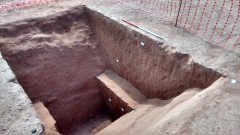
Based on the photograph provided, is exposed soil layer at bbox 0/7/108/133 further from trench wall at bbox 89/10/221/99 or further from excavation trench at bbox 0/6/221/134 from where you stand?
trench wall at bbox 89/10/221/99

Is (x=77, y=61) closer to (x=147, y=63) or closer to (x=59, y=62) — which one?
(x=59, y=62)

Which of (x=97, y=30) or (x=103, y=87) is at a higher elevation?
(x=97, y=30)

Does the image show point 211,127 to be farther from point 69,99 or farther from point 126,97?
point 69,99

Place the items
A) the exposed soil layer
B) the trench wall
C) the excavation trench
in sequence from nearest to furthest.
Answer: the trench wall
the excavation trench
the exposed soil layer

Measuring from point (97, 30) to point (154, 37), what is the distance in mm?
2010

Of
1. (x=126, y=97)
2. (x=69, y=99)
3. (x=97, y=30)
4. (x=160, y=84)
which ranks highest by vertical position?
(x=97, y=30)

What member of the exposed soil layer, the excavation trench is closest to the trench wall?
the excavation trench

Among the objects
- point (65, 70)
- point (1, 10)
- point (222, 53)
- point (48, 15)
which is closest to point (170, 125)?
point (222, 53)

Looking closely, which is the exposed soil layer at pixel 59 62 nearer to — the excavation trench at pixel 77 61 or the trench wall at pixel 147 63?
the excavation trench at pixel 77 61

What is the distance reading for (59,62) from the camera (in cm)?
653

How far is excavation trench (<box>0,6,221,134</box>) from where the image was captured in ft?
18.7

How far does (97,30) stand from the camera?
271 inches

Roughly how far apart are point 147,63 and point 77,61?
1.99 metres

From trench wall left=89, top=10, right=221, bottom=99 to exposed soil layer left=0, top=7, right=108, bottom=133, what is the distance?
0.47m
